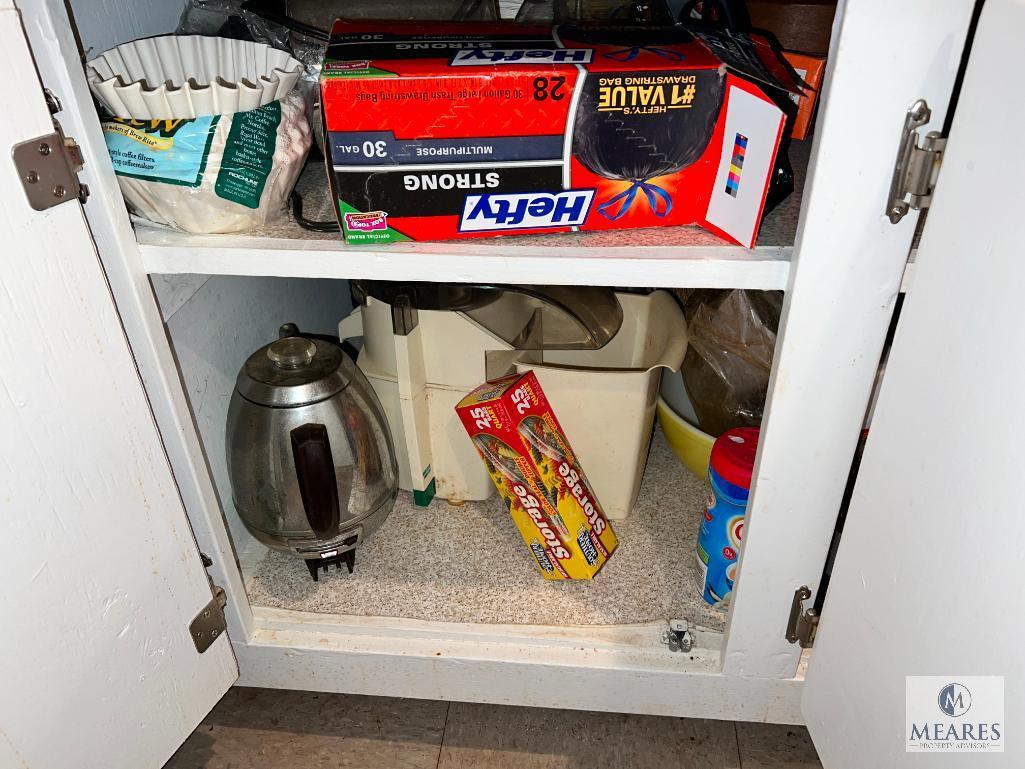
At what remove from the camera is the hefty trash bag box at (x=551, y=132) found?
1.91ft

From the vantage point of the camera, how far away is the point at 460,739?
3.09 feet

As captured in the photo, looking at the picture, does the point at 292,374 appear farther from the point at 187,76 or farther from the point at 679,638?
the point at 679,638

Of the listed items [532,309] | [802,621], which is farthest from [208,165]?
[802,621]

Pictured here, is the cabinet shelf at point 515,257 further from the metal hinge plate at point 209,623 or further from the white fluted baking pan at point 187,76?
the metal hinge plate at point 209,623

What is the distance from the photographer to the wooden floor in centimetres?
92

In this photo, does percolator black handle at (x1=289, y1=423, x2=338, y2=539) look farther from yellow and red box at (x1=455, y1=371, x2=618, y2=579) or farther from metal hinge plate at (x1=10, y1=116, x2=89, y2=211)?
metal hinge plate at (x1=10, y1=116, x2=89, y2=211)

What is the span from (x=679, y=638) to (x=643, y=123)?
0.53m

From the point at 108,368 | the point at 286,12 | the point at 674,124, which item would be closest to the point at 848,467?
the point at 674,124

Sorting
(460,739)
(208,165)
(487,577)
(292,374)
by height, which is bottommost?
(460,739)

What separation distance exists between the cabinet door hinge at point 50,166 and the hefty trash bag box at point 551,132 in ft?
0.58

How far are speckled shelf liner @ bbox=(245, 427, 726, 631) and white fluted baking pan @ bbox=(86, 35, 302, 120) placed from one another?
0.55m

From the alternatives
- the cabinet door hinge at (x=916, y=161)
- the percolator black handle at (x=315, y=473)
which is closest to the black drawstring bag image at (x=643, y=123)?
the cabinet door hinge at (x=916, y=161)

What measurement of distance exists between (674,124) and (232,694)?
0.85 m

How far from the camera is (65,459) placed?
576mm
